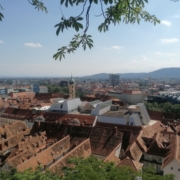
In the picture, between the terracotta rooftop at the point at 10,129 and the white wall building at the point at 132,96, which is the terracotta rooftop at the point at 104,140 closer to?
the terracotta rooftop at the point at 10,129

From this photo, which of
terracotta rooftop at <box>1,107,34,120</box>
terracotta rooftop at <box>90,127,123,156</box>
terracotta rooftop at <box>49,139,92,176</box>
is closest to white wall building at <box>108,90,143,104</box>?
terracotta rooftop at <box>1,107,34,120</box>

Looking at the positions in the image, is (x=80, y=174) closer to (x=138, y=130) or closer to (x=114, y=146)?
(x=114, y=146)

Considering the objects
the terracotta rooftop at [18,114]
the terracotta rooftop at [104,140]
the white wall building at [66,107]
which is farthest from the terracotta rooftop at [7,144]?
the terracotta rooftop at [18,114]

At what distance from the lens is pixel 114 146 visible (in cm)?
2908

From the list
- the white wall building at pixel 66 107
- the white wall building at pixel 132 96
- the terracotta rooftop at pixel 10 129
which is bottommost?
the white wall building at pixel 132 96

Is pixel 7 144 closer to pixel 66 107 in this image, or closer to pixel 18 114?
pixel 66 107

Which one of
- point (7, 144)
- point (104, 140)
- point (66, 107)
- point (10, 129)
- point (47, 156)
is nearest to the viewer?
point (47, 156)

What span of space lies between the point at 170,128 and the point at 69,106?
2101cm

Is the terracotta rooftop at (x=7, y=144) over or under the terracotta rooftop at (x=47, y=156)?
under

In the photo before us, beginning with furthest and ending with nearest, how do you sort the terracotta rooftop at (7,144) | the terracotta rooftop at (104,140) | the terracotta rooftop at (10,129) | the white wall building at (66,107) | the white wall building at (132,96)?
the white wall building at (132,96), the white wall building at (66,107), the terracotta rooftop at (10,129), the terracotta rooftop at (7,144), the terracotta rooftop at (104,140)

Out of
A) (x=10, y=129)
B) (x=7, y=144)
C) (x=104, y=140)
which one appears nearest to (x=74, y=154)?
(x=104, y=140)

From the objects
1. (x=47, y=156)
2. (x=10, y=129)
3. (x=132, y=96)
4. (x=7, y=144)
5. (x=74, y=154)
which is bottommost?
(x=132, y=96)

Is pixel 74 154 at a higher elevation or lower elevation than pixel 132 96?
higher

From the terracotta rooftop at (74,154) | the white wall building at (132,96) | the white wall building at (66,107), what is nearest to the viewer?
the terracotta rooftop at (74,154)
